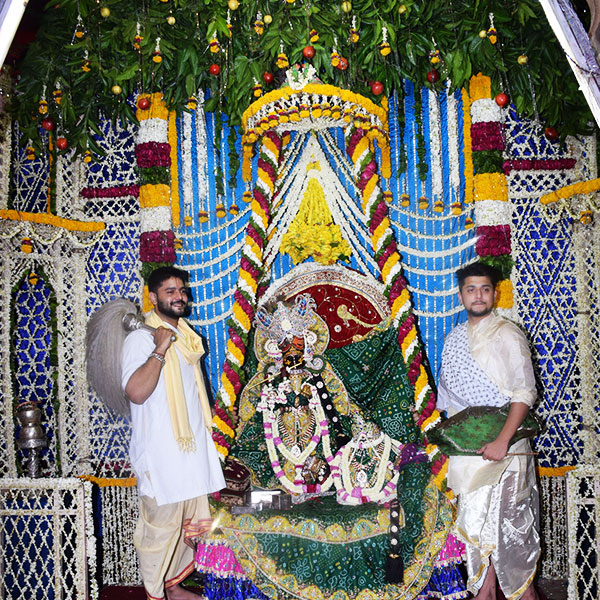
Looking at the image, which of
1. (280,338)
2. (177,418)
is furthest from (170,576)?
(280,338)

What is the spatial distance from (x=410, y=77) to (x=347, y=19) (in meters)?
0.70

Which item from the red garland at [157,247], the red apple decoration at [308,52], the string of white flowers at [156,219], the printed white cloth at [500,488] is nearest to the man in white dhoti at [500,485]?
the printed white cloth at [500,488]

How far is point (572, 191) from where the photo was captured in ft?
15.6

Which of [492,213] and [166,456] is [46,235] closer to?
[166,456]

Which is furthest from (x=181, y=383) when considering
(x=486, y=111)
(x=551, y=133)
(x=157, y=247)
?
(x=551, y=133)

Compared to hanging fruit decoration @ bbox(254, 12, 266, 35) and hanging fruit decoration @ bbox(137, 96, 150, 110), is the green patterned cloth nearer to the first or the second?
hanging fruit decoration @ bbox(254, 12, 266, 35)

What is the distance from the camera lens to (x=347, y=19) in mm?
4504

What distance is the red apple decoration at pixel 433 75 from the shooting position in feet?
16.2

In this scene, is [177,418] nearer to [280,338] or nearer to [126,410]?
[126,410]

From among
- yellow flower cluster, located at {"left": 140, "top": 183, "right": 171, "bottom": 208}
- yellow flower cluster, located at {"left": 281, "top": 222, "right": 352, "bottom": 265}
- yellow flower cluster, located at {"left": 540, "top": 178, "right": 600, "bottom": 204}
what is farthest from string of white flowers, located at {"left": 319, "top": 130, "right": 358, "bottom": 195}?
yellow flower cluster, located at {"left": 540, "top": 178, "right": 600, "bottom": 204}

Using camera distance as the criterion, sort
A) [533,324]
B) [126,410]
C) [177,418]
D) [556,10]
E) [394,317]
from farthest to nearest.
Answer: [533,324] → [394,317] → [126,410] → [177,418] → [556,10]

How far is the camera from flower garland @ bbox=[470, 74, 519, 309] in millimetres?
4992

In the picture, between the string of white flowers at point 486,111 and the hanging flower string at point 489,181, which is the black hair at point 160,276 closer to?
the hanging flower string at point 489,181

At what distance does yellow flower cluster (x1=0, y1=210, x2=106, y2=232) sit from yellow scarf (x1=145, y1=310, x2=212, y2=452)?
1.17 metres
